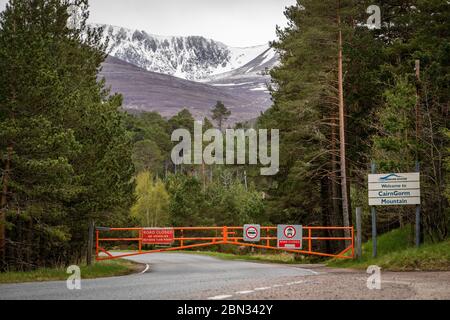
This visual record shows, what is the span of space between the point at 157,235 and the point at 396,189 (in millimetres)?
11150

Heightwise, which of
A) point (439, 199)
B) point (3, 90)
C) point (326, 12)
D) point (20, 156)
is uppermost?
point (326, 12)

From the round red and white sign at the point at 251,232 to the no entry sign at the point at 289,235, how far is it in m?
1.43

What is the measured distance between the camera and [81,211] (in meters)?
24.3

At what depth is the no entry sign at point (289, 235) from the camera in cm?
2559

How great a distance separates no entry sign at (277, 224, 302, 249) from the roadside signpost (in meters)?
4.27

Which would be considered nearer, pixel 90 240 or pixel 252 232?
pixel 90 240

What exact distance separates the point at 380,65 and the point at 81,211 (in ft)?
49.7

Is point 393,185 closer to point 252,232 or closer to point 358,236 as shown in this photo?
point 358,236

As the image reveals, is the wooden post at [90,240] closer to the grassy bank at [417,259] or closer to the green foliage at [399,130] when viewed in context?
the grassy bank at [417,259]

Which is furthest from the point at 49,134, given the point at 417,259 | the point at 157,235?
the point at 417,259

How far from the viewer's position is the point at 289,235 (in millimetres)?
25781

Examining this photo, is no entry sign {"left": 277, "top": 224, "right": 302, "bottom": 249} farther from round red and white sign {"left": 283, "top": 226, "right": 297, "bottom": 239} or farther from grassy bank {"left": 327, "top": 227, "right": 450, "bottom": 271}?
grassy bank {"left": 327, "top": 227, "right": 450, "bottom": 271}

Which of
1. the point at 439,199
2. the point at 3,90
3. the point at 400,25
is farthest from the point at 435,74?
the point at 3,90
